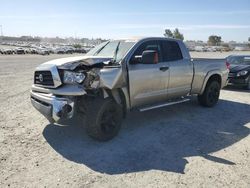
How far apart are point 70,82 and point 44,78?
0.66m

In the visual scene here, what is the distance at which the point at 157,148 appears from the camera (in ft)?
16.8

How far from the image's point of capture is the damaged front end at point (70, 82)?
4.92 metres

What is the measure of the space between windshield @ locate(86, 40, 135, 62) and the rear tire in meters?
3.27

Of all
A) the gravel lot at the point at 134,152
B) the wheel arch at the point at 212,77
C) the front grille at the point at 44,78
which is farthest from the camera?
the wheel arch at the point at 212,77

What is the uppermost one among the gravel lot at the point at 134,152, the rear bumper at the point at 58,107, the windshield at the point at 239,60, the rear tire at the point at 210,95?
the windshield at the point at 239,60

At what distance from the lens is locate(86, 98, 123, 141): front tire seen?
5082 millimetres

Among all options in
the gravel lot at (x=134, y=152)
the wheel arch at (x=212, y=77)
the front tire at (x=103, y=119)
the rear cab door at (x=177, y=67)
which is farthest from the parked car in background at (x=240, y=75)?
the front tire at (x=103, y=119)

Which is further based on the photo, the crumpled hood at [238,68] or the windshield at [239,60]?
the windshield at [239,60]

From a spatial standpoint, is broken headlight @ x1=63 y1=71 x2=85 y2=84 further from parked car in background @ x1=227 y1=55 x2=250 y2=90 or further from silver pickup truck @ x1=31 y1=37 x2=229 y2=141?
parked car in background @ x1=227 y1=55 x2=250 y2=90

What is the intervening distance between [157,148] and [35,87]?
2655mm

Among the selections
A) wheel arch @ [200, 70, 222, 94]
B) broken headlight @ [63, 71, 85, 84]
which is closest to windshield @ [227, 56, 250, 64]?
wheel arch @ [200, 70, 222, 94]

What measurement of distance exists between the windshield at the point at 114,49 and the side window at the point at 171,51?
1.05 meters

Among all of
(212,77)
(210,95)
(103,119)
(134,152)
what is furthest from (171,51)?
(134,152)

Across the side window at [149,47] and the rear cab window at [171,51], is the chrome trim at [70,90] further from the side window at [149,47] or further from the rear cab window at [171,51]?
the rear cab window at [171,51]
